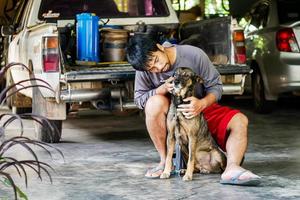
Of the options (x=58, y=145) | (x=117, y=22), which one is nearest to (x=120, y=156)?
(x=58, y=145)

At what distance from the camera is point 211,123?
19.1 feet

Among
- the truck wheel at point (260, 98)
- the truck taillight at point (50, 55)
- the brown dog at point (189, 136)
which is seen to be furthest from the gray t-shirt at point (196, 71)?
the truck wheel at point (260, 98)

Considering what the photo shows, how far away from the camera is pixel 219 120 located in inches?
227

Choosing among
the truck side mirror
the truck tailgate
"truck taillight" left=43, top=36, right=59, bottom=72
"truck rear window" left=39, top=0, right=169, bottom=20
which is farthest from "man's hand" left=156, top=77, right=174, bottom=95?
the truck side mirror

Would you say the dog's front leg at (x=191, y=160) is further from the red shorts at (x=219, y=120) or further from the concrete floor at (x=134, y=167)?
the red shorts at (x=219, y=120)

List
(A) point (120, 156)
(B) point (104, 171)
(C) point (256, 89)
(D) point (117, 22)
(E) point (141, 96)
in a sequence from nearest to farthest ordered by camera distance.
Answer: (E) point (141, 96), (B) point (104, 171), (A) point (120, 156), (D) point (117, 22), (C) point (256, 89)

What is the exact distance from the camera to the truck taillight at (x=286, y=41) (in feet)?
31.2

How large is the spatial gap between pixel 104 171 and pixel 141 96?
0.89m

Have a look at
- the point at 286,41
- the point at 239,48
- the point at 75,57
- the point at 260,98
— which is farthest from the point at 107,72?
the point at 260,98

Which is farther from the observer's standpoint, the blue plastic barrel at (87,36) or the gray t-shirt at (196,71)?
the blue plastic barrel at (87,36)

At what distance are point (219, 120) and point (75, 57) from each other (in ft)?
9.71

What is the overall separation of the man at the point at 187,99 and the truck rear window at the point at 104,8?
337cm

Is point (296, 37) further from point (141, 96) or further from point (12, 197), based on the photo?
point (12, 197)

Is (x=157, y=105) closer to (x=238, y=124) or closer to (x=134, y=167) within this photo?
(x=238, y=124)
